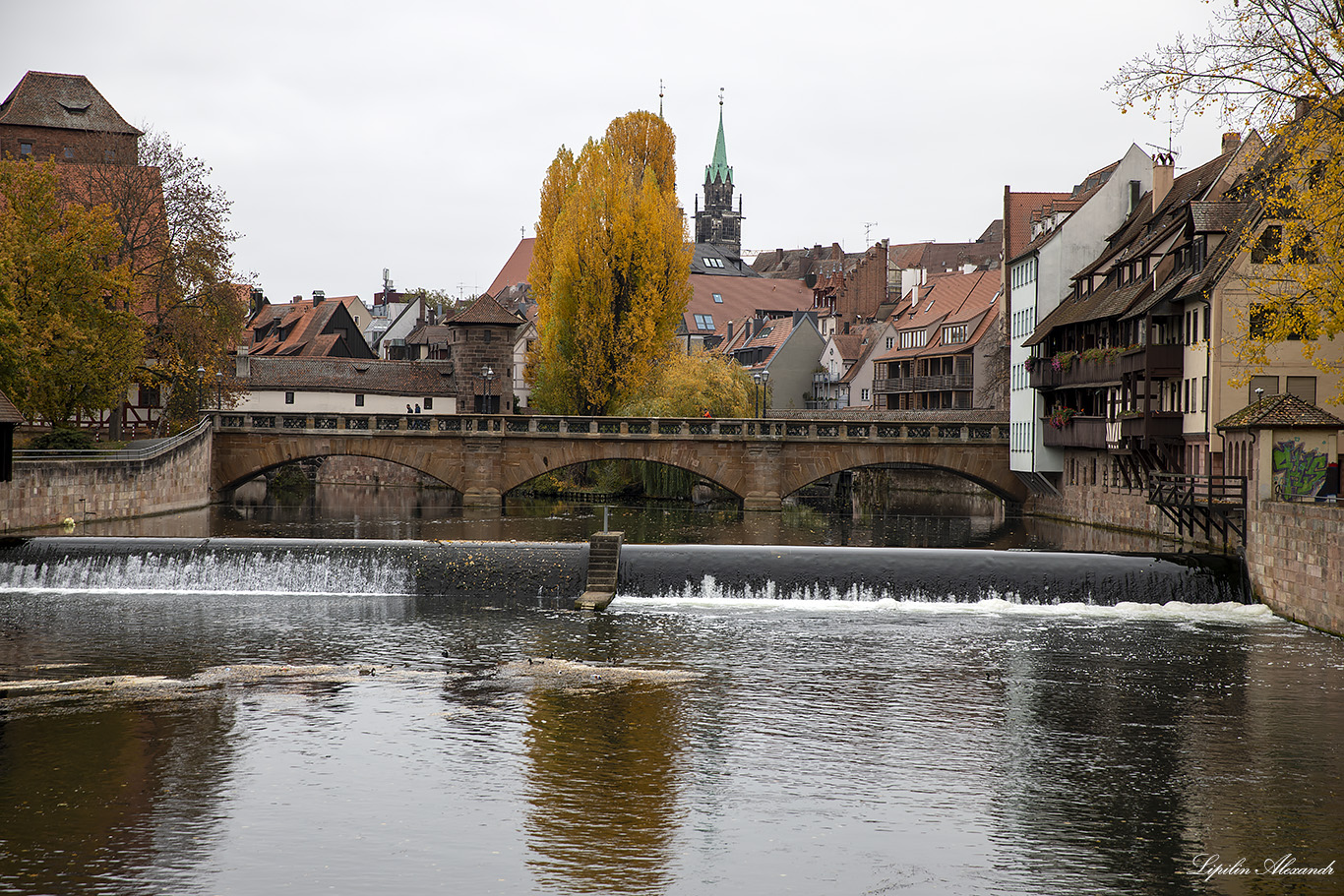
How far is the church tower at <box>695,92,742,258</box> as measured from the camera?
7200 inches

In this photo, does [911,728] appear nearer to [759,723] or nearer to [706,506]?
[759,723]

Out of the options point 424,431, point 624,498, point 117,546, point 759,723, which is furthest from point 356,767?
point 624,498

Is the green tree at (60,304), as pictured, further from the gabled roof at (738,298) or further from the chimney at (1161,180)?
the gabled roof at (738,298)

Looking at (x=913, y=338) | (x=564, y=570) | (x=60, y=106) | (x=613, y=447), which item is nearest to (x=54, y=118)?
(x=60, y=106)

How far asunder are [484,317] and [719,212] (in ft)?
356

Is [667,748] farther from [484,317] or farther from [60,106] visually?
[60,106]

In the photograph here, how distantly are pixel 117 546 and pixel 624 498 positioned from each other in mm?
38020

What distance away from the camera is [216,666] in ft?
85.1

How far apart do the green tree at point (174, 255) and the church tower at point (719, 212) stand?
12191 centimetres

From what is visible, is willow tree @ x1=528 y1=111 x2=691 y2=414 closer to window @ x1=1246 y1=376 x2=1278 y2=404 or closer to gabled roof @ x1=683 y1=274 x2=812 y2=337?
window @ x1=1246 y1=376 x2=1278 y2=404

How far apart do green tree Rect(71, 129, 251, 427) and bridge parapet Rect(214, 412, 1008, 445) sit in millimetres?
3563

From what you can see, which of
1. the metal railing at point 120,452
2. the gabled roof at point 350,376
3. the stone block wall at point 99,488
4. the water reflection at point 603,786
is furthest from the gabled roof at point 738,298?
the water reflection at point 603,786

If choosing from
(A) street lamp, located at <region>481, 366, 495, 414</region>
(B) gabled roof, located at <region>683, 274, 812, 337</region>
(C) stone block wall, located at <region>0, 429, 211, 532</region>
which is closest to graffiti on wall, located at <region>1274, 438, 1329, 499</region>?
(C) stone block wall, located at <region>0, 429, 211, 532</region>

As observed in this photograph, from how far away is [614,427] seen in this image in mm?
65375
